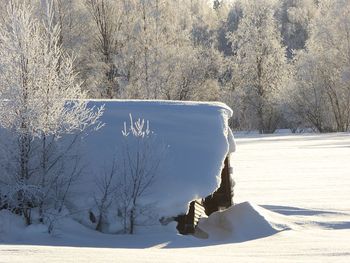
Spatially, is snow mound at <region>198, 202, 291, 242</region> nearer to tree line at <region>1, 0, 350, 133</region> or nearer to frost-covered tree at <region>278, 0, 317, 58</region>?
Answer: tree line at <region>1, 0, 350, 133</region>

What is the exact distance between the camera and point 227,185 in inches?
528

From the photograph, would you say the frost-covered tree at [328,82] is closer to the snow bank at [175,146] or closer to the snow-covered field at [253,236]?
the snow-covered field at [253,236]

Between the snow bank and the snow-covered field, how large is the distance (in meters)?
0.77

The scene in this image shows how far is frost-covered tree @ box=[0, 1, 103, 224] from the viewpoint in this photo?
413 inches

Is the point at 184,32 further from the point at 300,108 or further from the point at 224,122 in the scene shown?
the point at 224,122

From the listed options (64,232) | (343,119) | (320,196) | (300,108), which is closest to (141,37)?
(300,108)

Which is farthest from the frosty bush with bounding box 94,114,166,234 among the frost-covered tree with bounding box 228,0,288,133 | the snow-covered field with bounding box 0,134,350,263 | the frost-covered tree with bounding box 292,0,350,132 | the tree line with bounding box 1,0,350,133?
the frost-covered tree with bounding box 228,0,288,133

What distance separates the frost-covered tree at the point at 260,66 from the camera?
52.4 meters

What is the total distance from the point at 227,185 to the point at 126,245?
4.06m

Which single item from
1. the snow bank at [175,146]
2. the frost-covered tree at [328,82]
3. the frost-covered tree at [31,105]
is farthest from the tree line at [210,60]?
the frost-covered tree at [31,105]

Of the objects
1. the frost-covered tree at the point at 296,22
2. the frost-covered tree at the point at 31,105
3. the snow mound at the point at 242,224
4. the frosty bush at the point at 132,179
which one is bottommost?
the snow mound at the point at 242,224

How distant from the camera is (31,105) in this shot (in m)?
10.5

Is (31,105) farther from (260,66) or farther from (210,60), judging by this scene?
(260,66)

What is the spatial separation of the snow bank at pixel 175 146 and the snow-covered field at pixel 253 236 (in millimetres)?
770
